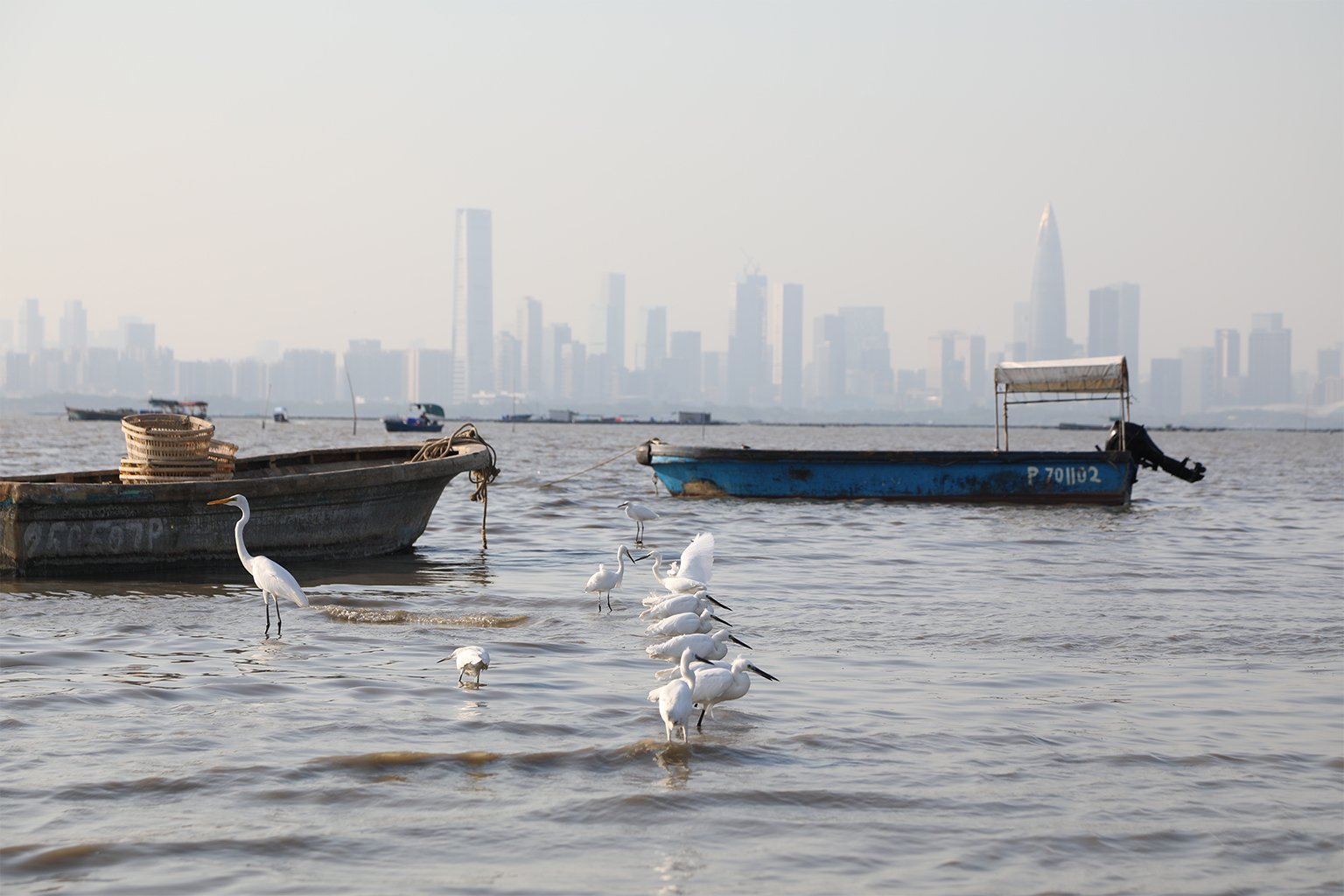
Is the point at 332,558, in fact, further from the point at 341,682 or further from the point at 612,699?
the point at 612,699

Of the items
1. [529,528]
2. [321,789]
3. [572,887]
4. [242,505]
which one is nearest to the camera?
[572,887]

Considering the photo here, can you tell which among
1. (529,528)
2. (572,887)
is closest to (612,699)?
(572,887)

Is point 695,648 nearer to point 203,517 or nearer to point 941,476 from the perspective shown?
point 203,517

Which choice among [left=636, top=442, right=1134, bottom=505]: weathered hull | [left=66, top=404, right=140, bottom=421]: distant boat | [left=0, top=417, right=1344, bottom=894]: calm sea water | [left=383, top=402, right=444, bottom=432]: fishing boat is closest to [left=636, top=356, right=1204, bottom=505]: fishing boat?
[left=636, top=442, right=1134, bottom=505]: weathered hull

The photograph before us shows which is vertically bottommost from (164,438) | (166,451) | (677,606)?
(677,606)

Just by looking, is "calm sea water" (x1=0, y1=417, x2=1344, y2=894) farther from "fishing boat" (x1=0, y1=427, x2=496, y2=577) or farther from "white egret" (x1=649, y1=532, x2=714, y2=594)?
"white egret" (x1=649, y1=532, x2=714, y2=594)

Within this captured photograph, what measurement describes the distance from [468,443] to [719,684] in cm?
1085

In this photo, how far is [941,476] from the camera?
81.2 feet

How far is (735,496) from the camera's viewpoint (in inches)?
1000

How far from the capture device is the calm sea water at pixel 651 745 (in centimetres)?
511

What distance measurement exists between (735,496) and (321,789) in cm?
1969

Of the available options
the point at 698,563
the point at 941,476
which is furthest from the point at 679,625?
the point at 941,476

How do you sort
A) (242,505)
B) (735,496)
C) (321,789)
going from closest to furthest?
(321,789) → (242,505) → (735,496)

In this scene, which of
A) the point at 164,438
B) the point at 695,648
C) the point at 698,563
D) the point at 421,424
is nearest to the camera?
the point at 695,648
